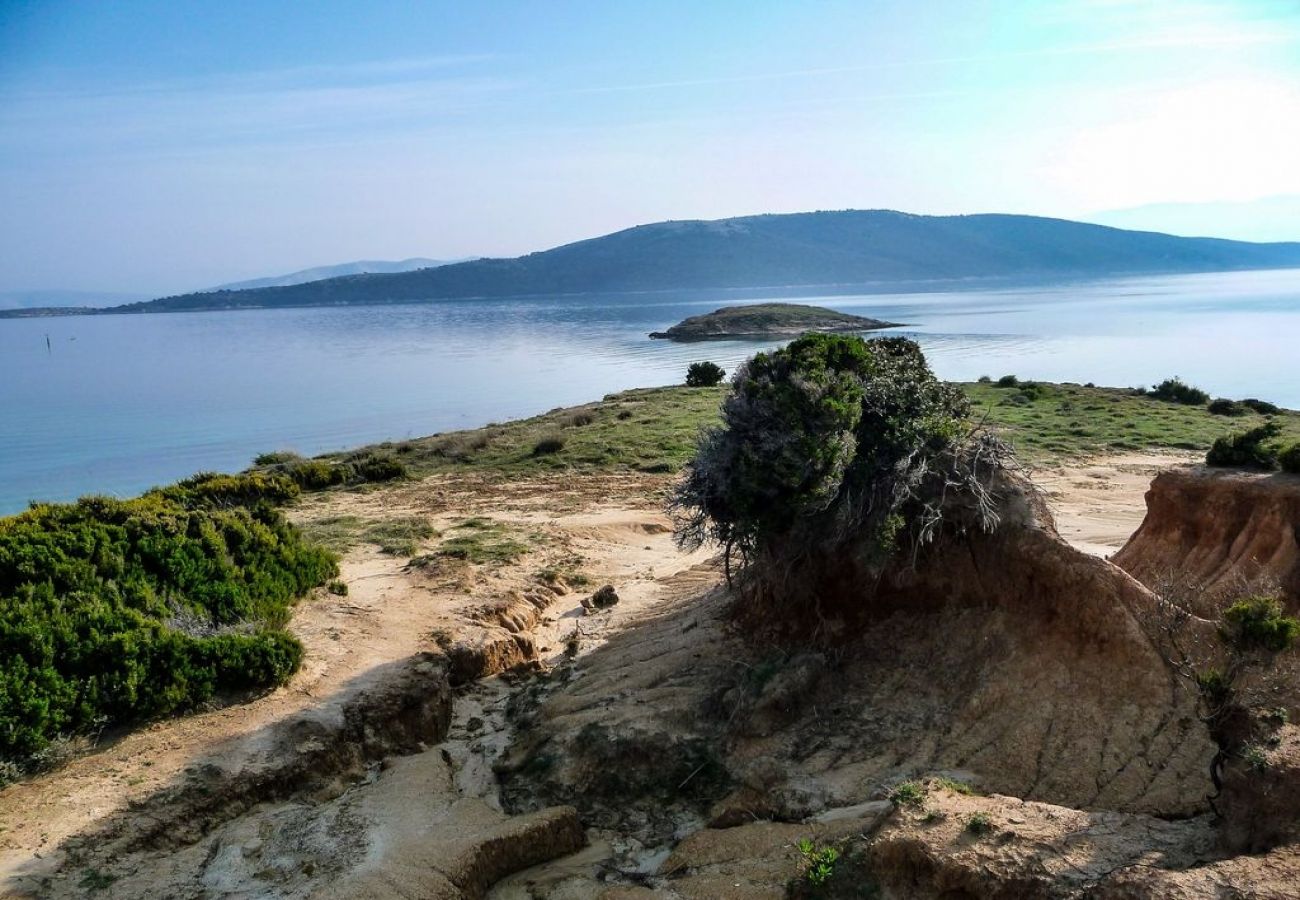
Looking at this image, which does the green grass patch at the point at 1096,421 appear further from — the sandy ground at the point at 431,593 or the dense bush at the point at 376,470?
the dense bush at the point at 376,470

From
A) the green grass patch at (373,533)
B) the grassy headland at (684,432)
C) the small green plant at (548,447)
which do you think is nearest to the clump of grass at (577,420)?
the grassy headland at (684,432)

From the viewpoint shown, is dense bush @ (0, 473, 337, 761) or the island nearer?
dense bush @ (0, 473, 337, 761)

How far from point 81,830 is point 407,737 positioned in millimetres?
3306

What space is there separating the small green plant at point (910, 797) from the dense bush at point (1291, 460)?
8.11m

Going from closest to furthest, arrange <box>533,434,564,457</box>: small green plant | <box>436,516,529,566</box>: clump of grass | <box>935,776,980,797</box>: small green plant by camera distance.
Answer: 1. <box>935,776,980,797</box>: small green plant
2. <box>436,516,529,566</box>: clump of grass
3. <box>533,434,564,457</box>: small green plant

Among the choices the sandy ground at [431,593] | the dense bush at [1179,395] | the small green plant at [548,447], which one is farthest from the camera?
the dense bush at [1179,395]

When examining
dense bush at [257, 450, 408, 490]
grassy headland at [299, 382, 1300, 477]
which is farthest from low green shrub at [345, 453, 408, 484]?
grassy headland at [299, 382, 1300, 477]

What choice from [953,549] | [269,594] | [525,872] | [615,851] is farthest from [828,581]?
[269,594]

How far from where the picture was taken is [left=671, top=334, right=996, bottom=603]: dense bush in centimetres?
945

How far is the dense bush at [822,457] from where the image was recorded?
31.0ft

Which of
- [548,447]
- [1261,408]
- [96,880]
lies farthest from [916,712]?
[1261,408]

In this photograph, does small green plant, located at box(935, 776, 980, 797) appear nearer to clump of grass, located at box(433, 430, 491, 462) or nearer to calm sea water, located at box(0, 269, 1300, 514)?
clump of grass, located at box(433, 430, 491, 462)

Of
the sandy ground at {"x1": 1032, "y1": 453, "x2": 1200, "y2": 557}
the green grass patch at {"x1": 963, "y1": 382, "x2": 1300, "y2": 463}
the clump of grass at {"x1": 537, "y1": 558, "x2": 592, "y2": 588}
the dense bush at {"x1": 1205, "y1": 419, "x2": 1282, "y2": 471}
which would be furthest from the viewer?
the green grass patch at {"x1": 963, "y1": 382, "x2": 1300, "y2": 463}

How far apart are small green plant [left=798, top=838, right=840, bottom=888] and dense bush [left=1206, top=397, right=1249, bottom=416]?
3142 centimetres
